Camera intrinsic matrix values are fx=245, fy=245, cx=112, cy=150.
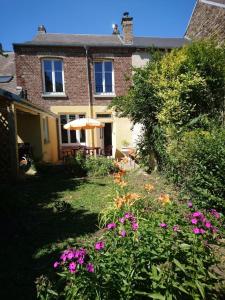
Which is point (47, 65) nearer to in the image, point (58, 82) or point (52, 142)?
Answer: point (58, 82)

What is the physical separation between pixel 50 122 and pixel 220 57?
10491 millimetres

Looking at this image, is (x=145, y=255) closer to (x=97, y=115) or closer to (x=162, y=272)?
(x=162, y=272)

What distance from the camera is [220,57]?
29.0ft

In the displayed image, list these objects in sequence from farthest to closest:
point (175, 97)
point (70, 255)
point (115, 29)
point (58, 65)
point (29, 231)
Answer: point (115, 29)
point (58, 65)
point (175, 97)
point (29, 231)
point (70, 255)

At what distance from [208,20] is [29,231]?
14.7 m

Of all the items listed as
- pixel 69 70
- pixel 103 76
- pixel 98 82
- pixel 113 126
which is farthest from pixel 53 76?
pixel 113 126

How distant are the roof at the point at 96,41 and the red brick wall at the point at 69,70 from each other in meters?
0.32

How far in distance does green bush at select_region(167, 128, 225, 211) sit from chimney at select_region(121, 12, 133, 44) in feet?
41.5

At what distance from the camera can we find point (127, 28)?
16.4 meters

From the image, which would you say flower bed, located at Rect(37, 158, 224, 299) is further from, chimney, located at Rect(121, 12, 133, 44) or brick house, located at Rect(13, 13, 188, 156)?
chimney, located at Rect(121, 12, 133, 44)

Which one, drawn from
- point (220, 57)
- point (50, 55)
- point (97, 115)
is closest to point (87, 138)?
point (97, 115)

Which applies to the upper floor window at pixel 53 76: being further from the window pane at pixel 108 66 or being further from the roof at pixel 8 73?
the window pane at pixel 108 66

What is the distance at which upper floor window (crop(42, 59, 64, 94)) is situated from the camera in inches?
611

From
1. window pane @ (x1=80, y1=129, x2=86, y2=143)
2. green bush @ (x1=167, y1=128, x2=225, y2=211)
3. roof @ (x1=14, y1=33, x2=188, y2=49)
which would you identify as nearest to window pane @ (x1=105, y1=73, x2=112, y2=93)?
roof @ (x1=14, y1=33, x2=188, y2=49)
